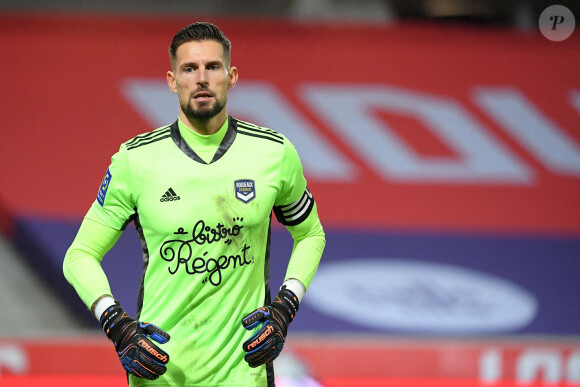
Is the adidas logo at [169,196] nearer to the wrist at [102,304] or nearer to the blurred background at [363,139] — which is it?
the wrist at [102,304]

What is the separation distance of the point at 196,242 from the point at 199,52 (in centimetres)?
55

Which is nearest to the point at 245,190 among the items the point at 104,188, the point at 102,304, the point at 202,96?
the point at 202,96

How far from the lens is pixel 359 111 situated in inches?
230

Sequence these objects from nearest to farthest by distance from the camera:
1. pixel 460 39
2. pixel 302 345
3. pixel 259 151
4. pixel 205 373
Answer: pixel 205 373, pixel 259 151, pixel 302 345, pixel 460 39

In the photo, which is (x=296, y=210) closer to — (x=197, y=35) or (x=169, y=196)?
(x=169, y=196)

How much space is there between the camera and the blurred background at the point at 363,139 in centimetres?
571

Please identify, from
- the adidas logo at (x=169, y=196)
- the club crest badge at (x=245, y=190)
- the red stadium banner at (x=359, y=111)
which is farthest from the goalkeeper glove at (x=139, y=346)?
the red stadium banner at (x=359, y=111)

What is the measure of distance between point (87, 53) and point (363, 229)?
2234 mm

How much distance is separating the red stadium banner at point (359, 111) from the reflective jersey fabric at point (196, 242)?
10.8ft

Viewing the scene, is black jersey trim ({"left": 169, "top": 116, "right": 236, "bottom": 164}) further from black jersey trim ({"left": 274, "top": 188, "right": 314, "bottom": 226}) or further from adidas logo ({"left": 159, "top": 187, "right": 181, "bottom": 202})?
black jersey trim ({"left": 274, "top": 188, "right": 314, "bottom": 226})

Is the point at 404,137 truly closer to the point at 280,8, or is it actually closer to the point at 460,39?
the point at 460,39

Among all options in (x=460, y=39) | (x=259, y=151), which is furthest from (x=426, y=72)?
(x=259, y=151)

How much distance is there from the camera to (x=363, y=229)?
229 inches

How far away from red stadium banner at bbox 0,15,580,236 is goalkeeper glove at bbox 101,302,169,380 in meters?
3.53
